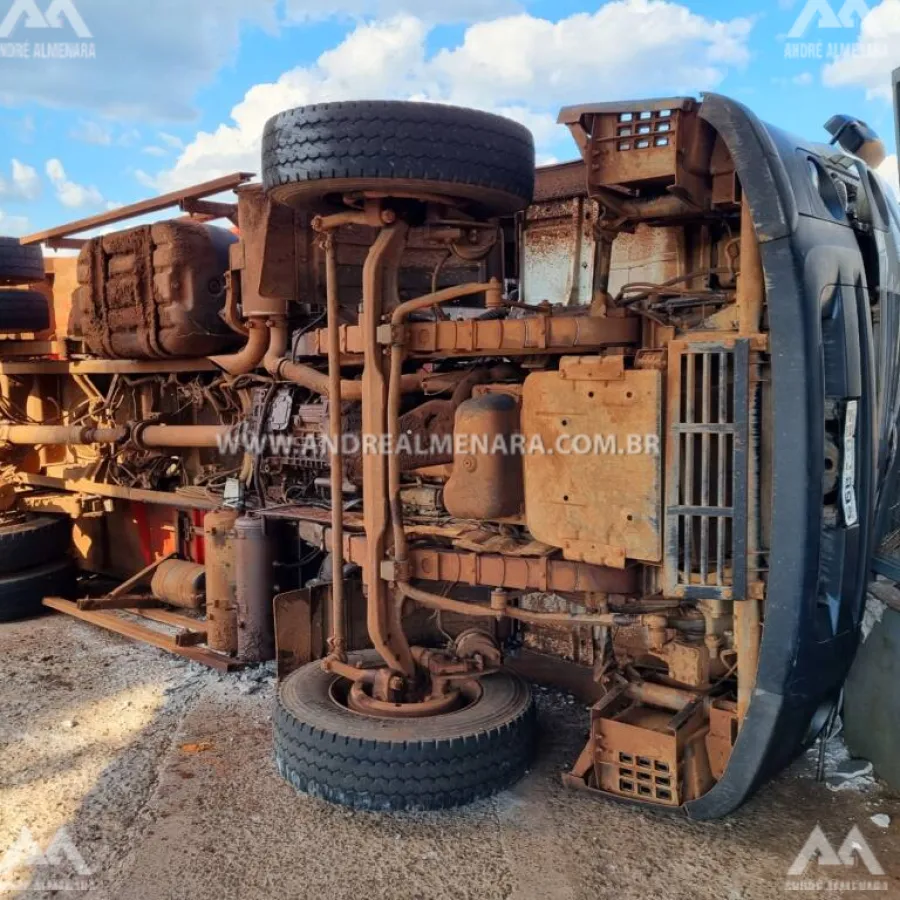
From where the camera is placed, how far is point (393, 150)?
3.29 metres

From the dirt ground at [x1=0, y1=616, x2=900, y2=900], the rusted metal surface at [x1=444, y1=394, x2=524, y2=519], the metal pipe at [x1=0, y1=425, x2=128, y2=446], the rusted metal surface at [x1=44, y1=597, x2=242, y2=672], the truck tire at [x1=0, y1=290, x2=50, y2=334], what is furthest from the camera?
the truck tire at [x1=0, y1=290, x2=50, y2=334]

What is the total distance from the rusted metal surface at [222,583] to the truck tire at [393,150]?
246 cm

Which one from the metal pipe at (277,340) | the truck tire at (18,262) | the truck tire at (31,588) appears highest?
the truck tire at (18,262)

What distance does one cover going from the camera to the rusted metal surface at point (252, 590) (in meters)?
5.23

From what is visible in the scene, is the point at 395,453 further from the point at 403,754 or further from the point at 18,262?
the point at 18,262

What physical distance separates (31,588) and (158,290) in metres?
2.54

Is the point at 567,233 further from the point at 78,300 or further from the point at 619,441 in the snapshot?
the point at 78,300

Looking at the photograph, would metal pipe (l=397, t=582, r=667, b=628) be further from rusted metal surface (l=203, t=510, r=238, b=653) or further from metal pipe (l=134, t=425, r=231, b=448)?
metal pipe (l=134, t=425, r=231, b=448)

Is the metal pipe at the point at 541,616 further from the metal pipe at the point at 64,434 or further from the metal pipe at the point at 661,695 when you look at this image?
the metal pipe at the point at 64,434

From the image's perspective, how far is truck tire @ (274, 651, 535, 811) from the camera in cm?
341

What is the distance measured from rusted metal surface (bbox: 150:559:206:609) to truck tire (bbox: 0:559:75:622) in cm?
103

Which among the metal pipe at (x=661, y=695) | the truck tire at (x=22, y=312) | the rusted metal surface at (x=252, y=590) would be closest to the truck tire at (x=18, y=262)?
the truck tire at (x=22, y=312)

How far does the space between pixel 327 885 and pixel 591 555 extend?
148 centimetres

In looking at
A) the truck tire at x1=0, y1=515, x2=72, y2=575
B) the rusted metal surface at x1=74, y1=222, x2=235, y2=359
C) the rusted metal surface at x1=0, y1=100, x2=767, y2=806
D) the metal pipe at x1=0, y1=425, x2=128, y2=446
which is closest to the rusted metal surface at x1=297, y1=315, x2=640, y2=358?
the rusted metal surface at x1=0, y1=100, x2=767, y2=806
